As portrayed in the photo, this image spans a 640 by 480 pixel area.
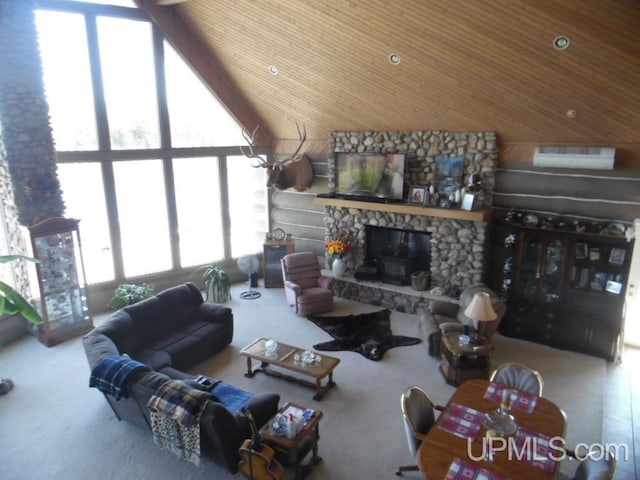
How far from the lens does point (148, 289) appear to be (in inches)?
330

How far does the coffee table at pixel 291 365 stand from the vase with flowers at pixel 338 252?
116 inches

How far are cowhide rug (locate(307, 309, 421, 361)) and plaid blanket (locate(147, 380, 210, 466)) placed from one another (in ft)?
10.1

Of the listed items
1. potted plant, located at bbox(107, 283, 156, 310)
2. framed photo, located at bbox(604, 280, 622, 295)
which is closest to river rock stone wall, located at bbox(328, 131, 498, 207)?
framed photo, located at bbox(604, 280, 622, 295)

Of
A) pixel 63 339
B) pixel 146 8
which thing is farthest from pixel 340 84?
pixel 63 339

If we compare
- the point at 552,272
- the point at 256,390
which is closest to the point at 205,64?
the point at 256,390

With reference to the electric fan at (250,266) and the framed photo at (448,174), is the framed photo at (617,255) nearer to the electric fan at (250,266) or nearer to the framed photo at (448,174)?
the framed photo at (448,174)

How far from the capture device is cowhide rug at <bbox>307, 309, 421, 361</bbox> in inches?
277

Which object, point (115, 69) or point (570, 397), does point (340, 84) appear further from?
point (570, 397)

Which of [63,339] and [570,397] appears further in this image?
[63,339]

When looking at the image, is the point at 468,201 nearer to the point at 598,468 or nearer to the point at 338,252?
the point at 338,252

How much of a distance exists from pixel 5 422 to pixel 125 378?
2.03 meters

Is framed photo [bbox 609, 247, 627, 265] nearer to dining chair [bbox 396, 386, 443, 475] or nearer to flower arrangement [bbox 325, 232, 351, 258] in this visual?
dining chair [bbox 396, 386, 443, 475]

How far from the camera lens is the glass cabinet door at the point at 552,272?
6980mm

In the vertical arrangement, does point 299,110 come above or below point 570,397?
above
